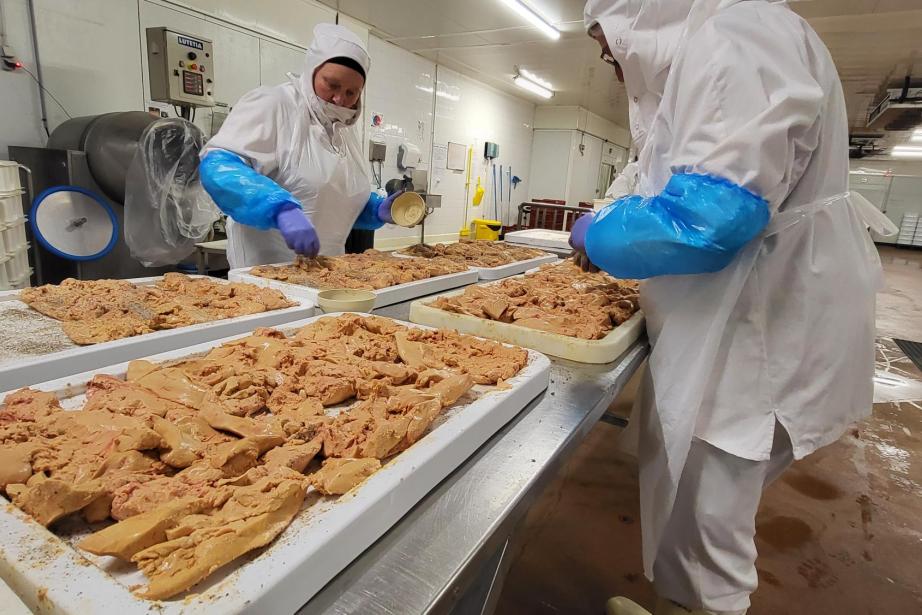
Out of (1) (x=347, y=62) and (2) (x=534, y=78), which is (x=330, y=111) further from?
(2) (x=534, y=78)

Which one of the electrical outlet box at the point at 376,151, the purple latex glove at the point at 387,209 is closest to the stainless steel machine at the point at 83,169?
the purple latex glove at the point at 387,209

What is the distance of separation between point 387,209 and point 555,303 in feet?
4.31

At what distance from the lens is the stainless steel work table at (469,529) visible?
625 millimetres

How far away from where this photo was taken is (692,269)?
47.4 inches

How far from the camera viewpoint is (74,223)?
119 inches

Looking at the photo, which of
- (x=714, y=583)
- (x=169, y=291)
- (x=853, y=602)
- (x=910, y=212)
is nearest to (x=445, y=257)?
(x=169, y=291)

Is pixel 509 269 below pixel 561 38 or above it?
below

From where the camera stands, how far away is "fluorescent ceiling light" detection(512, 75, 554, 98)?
26.7ft

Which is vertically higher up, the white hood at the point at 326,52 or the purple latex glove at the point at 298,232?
the white hood at the point at 326,52

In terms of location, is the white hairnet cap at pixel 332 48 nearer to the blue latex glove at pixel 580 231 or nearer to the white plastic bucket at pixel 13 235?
the blue latex glove at pixel 580 231

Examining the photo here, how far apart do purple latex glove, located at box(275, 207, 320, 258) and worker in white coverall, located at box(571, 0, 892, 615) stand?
3.65ft

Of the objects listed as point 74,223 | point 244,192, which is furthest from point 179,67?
point 244,192

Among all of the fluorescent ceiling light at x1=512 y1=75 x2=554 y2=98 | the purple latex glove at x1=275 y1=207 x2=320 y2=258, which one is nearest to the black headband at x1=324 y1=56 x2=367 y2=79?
the purple latex glove at x1=275 y1=207 x2=320 y2=258

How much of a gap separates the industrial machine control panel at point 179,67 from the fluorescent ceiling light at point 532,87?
536 cm
